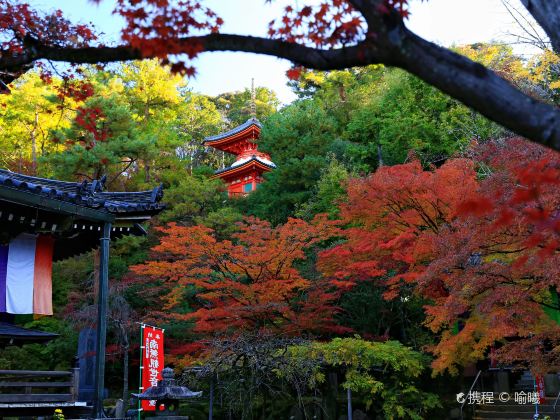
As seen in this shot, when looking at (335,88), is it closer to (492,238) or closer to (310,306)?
(310,306)

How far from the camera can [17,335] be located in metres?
9.65

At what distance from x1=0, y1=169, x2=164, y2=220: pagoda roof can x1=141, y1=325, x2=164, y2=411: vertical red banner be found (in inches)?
93.7

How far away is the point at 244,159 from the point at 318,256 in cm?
1930

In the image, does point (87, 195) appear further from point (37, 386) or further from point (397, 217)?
point (397, 217)

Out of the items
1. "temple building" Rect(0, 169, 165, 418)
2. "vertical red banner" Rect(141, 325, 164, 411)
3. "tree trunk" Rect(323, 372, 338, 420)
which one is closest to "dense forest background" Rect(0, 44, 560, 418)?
"tree trunk" Rect(323, 372, 338, 420)

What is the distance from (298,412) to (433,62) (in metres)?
14.1

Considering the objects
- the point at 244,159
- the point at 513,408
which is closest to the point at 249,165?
the point at 244,159

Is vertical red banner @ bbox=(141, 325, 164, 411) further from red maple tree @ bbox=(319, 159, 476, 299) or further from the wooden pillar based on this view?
red maple tree @ bbox=(319, 159, 476, 299)

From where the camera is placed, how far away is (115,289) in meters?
19.4

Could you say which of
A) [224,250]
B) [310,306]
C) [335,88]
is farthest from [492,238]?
[335,88]

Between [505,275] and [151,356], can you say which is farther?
[151,356]

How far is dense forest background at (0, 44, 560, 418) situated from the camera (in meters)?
11.1

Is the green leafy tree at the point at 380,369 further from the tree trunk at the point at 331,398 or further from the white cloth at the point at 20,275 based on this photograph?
the white cloth at the point at 20,275

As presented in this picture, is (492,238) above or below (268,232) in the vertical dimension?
below
